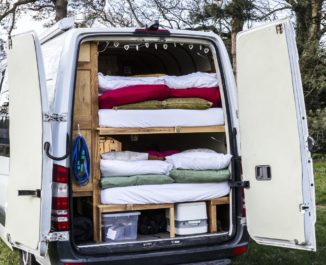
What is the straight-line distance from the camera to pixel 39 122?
3.77 metres

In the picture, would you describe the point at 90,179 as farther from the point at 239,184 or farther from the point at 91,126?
the point at 239,184

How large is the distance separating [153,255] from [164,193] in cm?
53

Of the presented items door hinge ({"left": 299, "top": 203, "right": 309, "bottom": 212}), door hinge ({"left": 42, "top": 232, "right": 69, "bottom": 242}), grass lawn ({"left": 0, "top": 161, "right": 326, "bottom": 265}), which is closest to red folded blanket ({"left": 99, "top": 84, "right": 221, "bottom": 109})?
door hinge ({"left": 42, "top": 232, "right": 69, "bottom": 242})

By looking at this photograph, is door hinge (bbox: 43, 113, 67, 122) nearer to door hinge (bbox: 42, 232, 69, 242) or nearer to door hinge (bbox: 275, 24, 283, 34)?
door hinge (bbox: 42, 232, 69, 242)

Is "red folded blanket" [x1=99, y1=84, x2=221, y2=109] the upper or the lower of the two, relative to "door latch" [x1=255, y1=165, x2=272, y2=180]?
upper

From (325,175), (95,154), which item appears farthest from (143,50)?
(325,175)

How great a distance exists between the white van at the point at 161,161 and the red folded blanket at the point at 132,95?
0.7 inches

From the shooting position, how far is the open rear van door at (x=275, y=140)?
12.8 ft

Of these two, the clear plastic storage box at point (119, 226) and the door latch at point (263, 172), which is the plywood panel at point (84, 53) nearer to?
the clear plastic storage box at point (119, 226)

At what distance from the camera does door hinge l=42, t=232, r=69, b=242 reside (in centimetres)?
375

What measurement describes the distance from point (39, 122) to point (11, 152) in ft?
2.02

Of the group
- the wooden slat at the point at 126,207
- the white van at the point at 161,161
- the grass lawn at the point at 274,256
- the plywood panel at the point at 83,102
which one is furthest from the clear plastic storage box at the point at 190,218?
the grass lawn at the point at 274,256

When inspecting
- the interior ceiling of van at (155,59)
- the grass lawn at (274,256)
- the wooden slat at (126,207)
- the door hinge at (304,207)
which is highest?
the interior ceiling of van at (155,59)

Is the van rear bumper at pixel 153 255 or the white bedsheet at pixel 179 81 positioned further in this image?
the white bedsheet at pixel 179 81
